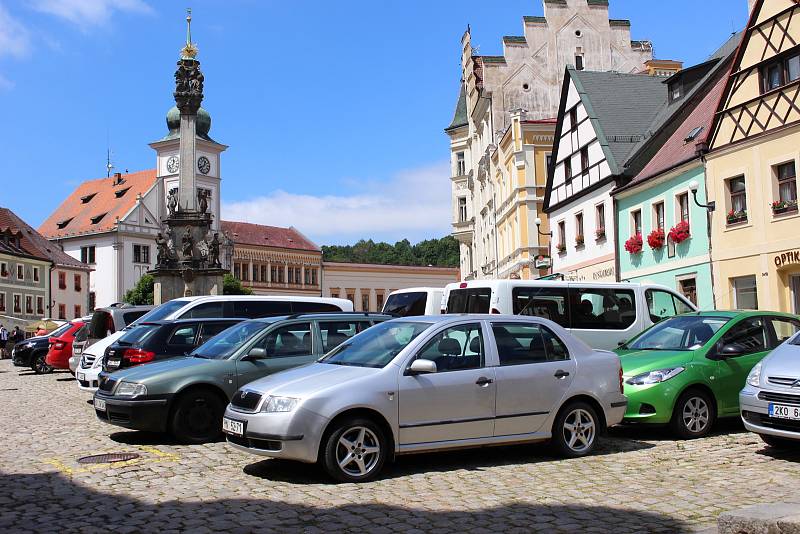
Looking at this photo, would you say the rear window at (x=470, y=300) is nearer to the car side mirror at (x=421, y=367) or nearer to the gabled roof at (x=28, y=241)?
the car side mirror at (x=421, y=367)

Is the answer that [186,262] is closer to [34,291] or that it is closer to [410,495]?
[410,495]

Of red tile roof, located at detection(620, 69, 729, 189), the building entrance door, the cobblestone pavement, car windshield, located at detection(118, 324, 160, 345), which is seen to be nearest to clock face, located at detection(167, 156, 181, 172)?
red tile roof, located at detection(620, 69, 729, 189)

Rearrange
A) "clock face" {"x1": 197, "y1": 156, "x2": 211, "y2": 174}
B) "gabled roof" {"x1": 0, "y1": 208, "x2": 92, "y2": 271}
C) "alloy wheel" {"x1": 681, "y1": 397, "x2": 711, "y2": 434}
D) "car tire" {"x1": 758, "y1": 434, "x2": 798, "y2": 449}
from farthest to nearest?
1. "clock face" {"x1": 197, "y1": 156, "x2": 211, "y2": 174}
2. "gabled roof" {"x1": 0, "y1": 208, "x2": 92, "y2": 271}
3. "alloy wheel" {"x1": 681, "y1": 397, "x2": 711, "y2": 434}
4. "car tire" {"x1": 758, "y1": 434, "x2": 798, "y2": 449}

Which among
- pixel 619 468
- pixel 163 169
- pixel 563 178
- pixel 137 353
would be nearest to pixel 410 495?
pixel 619 468

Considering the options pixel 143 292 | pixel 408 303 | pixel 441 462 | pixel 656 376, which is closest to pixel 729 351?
pixel 656 376

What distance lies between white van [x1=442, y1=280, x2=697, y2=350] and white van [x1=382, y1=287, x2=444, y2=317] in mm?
3016

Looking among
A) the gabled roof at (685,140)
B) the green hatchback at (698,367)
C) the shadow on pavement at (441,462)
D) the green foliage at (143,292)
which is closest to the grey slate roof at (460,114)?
the green foliage at (143,292)

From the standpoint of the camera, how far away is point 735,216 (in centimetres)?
2458

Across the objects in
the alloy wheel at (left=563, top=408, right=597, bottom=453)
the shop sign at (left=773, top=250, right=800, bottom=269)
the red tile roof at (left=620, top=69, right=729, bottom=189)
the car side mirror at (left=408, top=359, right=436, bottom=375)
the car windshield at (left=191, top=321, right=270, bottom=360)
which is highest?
the red tile roof at (left=620, top=69, right=729, bottom=189)

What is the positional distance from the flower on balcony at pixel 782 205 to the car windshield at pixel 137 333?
16572 millimetres

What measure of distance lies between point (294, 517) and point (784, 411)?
5.43 m

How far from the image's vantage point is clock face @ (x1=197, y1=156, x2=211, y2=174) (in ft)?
317

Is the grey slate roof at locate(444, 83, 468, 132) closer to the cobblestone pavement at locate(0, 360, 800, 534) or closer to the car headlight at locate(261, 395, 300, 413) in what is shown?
the cobblestone pavement at locate(0, 360, 800, 534)

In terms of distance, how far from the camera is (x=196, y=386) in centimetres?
1109
